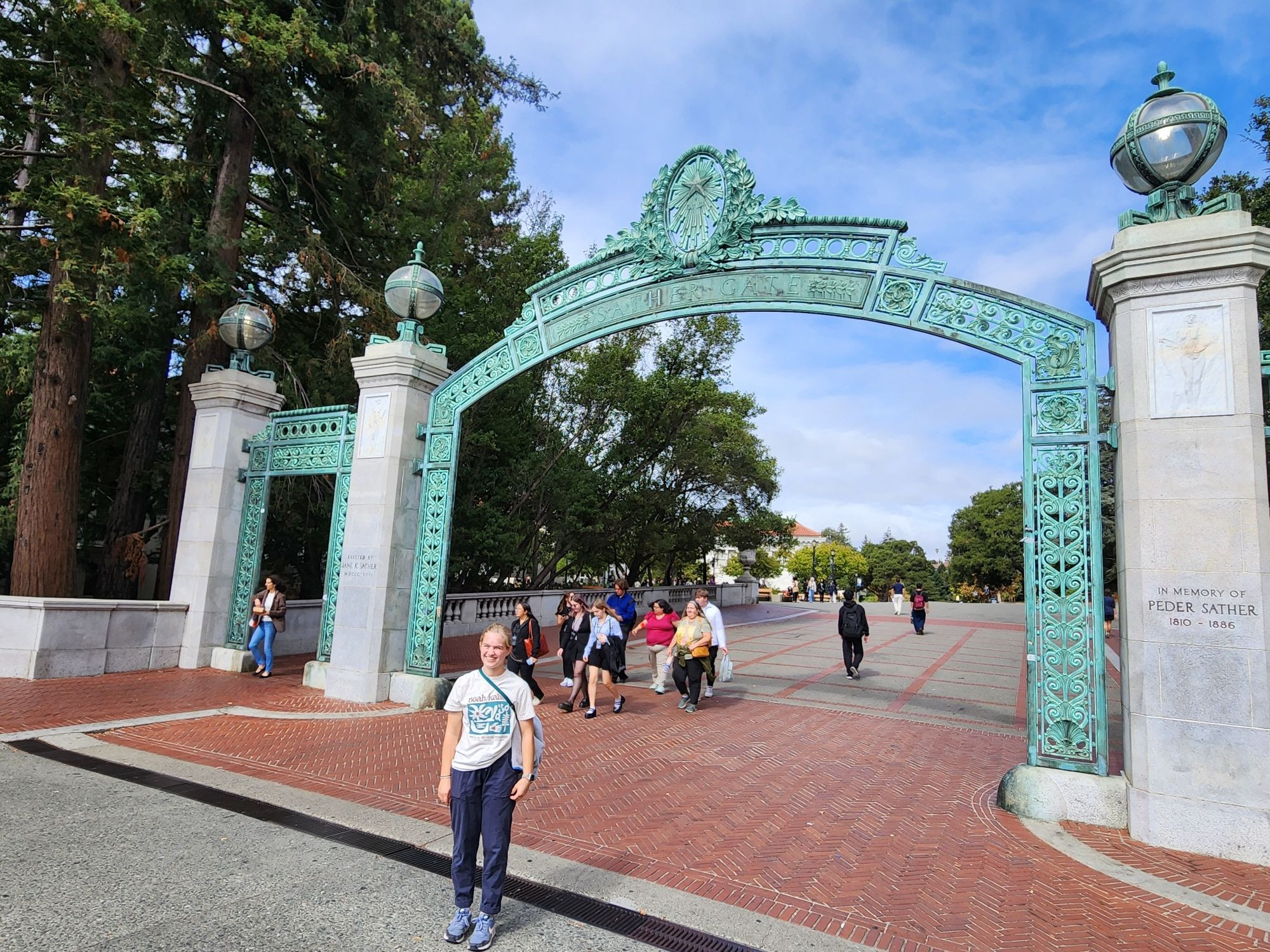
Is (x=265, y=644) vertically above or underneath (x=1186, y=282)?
underneath

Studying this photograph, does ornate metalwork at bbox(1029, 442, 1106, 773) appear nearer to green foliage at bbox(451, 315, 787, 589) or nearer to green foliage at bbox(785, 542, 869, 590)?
green foliage at bbox(451, 315, 787, 589)

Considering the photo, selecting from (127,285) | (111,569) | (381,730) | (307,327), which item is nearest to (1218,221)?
(381,730)

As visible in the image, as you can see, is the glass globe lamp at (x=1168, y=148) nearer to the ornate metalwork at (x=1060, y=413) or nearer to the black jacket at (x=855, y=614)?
the ornate metalwork at (x=1060, y=413)

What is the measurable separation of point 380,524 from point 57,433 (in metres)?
5.78

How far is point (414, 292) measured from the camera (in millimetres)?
9984

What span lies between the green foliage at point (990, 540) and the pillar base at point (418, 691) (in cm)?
5477

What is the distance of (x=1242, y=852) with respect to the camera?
15.4 feet

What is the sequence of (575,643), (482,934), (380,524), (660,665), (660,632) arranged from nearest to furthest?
(482,934) → (380,524) → (575,643) → (660,632) → (660,665)

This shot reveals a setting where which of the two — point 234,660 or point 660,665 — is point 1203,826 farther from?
point 234,660

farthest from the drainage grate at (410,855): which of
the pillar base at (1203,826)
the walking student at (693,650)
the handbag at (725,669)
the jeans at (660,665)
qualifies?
the jeans at (660,665)

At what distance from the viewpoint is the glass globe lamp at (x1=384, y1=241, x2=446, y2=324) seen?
10.0 m

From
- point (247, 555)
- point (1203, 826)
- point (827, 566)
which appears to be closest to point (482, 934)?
point (1203, 826)

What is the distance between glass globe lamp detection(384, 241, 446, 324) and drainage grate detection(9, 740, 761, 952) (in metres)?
6.33

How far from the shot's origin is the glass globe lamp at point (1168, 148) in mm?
5402
